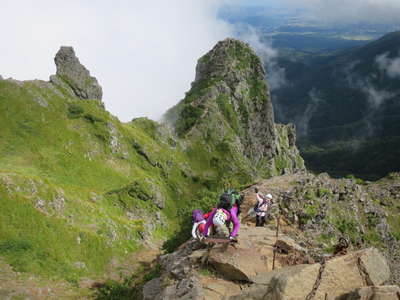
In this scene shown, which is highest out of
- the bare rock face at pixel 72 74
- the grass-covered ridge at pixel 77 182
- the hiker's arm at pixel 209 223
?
the bare rock face at pixel 72 74

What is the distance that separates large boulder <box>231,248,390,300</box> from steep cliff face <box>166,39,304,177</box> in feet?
310

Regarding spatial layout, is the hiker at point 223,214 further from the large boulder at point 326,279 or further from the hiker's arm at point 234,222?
the large boulder at point 326,279

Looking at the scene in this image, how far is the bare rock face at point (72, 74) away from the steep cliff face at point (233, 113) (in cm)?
3375

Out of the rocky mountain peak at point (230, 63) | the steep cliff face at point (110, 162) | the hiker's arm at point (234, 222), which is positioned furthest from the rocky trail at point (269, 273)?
the rocky mountain peak at point (230, 63)

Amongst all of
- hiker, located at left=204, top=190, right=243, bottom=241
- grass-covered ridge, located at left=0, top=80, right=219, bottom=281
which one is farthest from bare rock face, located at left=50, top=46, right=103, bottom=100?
hiker, located at left=204, top=190, right=243, bottom=241

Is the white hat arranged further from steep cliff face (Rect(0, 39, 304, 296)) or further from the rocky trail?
steep cliff face (Rect(0, 39, 304, 296))

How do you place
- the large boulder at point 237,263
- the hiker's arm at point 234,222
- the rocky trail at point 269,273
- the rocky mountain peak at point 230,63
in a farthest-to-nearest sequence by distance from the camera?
the rocky mountain peak at point 230,63 < the hiker's arm at point 234,222 < the large boulder at point 237,263 < the rocky trail at point 269,273

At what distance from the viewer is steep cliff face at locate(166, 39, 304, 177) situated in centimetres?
11706

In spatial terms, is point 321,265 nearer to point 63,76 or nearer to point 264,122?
point 63,76

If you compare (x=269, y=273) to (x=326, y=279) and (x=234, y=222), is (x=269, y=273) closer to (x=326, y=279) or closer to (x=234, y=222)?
(x=326, y=279)

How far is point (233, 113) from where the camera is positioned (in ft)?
428

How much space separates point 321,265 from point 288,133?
575 ft

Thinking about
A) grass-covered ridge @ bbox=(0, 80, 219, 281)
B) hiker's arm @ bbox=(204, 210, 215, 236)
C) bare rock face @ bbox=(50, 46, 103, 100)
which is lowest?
grass-covered ridge @ bbox=(0, 80, 219, 281)

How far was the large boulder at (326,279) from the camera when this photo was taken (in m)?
13.4
